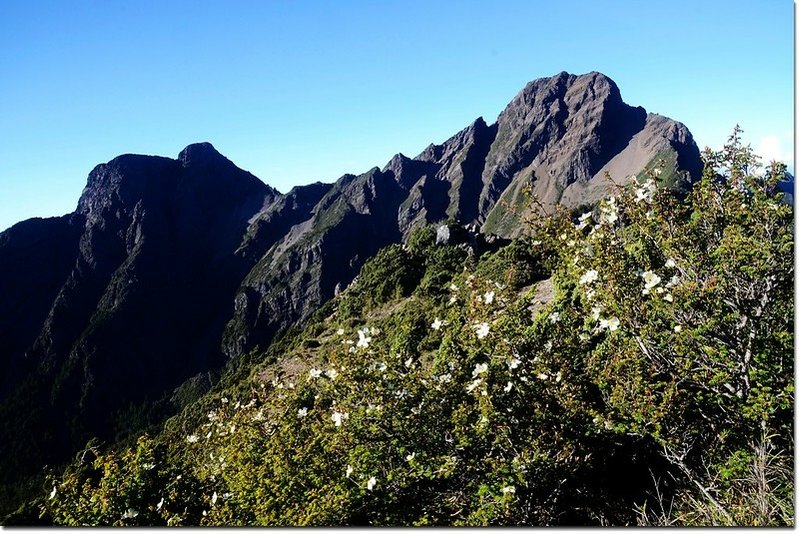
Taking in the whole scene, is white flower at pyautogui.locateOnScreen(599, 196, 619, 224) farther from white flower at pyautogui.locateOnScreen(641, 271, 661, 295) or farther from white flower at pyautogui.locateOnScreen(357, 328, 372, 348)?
white flower at pyautogui.locateOnScreen(357, 328, 372, 348)

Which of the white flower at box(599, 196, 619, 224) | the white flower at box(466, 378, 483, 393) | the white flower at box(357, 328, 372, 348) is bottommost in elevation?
the white flower at box(466, 378, 483, 393)

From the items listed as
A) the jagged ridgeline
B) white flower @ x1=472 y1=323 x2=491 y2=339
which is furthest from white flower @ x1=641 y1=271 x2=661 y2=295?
white flower @ x1=472 y1=323 x2=491 y2=339

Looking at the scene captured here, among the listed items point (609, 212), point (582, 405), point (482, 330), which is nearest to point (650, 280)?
point (609, 212)

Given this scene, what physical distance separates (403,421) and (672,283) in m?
2.90

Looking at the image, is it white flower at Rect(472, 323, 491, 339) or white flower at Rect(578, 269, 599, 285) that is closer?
white flower at Rect(578, 269, 599, 285)

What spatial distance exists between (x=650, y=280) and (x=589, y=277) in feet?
1.77

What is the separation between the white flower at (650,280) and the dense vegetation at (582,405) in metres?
0.03

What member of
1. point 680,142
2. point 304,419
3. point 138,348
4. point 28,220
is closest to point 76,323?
point 138,348

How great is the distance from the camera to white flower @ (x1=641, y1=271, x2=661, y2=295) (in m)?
4.62

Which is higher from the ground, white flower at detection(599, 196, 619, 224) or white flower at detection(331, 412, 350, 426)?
white flower at detection(599, 196, 619, 224)

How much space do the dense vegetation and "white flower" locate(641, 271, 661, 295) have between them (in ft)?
0.09

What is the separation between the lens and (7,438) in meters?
125

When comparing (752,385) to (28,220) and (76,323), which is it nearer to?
(76,323)

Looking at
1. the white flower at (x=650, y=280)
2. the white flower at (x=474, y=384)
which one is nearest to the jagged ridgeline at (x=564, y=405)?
the white flower at (x=650, y=280)
